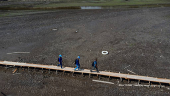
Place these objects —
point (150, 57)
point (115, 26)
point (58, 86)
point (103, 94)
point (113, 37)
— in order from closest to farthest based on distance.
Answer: point (103, 94), point (58, 86), point (150, 57), point (113, 37), point (115, 26)

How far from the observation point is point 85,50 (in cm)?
2581

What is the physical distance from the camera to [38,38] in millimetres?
31688

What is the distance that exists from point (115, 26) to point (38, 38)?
2105 cm

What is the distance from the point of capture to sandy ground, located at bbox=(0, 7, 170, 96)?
54.3 feet

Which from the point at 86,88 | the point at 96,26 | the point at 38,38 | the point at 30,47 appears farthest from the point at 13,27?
the point at 86,88

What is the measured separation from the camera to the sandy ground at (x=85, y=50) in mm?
16562

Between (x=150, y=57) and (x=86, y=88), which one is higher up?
(x=150, y=57)

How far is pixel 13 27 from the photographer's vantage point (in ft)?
131

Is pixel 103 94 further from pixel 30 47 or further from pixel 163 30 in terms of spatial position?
pixel 163 30

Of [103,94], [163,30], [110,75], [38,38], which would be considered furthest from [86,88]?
[163,30]

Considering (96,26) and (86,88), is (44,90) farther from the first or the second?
(96,26)

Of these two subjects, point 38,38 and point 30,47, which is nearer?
point 30,47

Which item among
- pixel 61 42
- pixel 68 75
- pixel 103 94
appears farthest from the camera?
pixel 61 42

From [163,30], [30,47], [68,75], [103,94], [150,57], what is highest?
[163,30]
